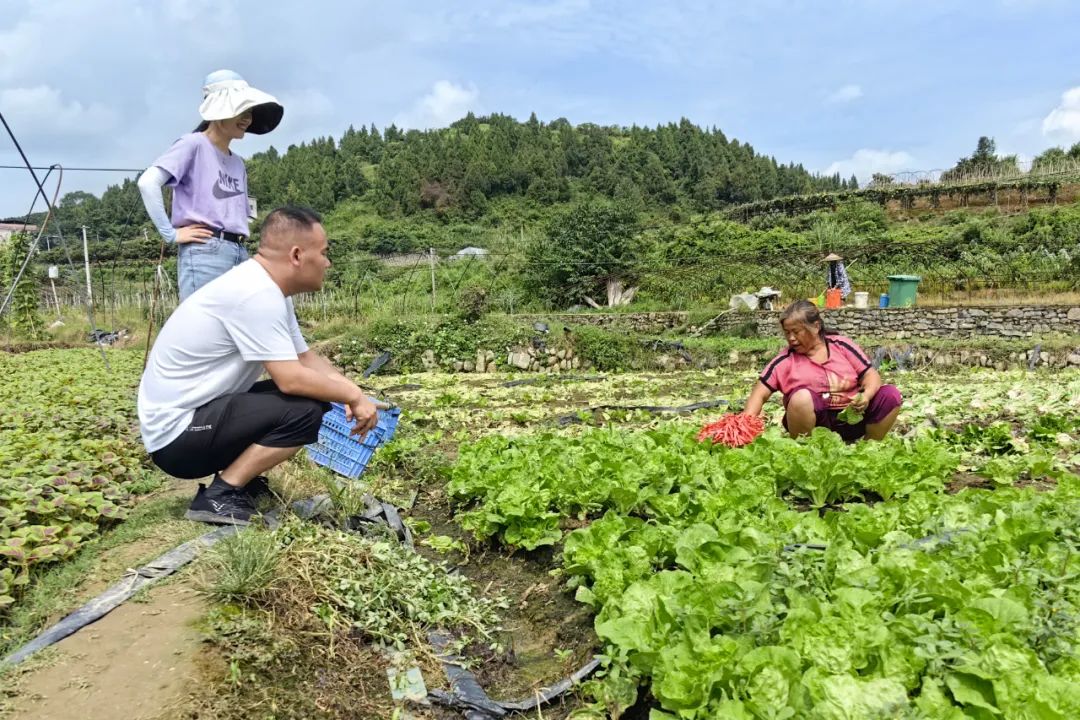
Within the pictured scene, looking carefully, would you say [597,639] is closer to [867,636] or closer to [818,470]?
[867,636]

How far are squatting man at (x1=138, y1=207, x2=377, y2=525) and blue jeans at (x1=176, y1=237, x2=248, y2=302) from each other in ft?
3.68

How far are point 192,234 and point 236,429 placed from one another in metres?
1.57

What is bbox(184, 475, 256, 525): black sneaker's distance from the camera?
324 cm

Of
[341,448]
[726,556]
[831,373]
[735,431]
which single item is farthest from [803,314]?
[341,448]

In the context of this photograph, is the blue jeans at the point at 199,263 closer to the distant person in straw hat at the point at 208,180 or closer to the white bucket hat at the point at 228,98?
the distant person in straw hat at the point at 208,180

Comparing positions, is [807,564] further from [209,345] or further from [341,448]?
[341,448]

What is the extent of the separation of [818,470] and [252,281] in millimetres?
2880

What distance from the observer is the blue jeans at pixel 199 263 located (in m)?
4.17

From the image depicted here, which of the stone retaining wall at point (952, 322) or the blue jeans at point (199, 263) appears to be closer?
the blue jeans at point (199, 263)

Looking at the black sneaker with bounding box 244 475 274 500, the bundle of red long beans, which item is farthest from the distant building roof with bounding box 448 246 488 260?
the black sneaker with bounding box 244 475 274 500

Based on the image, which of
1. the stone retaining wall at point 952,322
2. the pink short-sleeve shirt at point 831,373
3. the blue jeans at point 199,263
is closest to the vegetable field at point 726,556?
the pink short-sleeve shirt at point 831,373

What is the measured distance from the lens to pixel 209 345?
312cm

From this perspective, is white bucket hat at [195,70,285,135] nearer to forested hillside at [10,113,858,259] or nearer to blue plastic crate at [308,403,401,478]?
blue plastic crate at [308,403,401,478]

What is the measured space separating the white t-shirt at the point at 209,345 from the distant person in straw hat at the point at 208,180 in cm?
108
